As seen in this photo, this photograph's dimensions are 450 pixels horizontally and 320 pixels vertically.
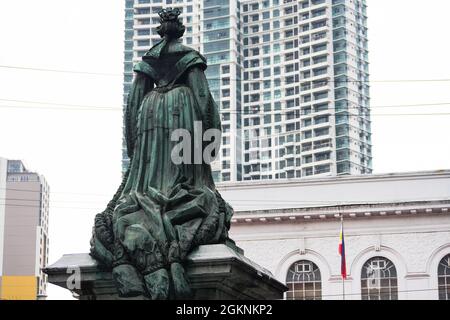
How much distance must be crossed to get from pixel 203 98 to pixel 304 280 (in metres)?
33.6

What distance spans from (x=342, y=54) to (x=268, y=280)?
375 feet

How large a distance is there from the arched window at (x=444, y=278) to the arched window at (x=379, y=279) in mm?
1797

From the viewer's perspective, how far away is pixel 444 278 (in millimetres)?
44156

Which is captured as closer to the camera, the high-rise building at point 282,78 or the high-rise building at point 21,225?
the high-rise building at point 21,225

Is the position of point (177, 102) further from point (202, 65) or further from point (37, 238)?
point (37, 238)

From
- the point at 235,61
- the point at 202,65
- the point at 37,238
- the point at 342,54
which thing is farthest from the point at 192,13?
the point at 202,65

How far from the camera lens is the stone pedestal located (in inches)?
443

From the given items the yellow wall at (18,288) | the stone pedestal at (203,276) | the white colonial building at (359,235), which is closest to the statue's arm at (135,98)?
the stone pedestal at (203,276)

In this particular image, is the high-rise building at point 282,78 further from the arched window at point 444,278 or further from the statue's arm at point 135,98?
the statue's arm at point 135,98

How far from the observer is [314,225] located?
45.6m

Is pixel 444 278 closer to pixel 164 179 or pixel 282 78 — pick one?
pixel 164 179

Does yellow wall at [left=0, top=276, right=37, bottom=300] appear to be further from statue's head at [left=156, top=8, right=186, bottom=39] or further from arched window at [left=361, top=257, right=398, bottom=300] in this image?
statue's head at [left=156, top=8, right=186, bottom=39]

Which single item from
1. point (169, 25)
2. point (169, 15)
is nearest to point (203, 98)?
point (169, 25)

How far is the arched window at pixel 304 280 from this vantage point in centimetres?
4453
